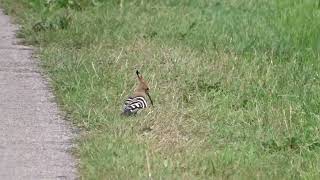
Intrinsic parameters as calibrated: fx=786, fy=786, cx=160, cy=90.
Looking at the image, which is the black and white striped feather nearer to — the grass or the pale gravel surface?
the grass

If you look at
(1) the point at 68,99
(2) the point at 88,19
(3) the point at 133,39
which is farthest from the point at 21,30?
(1) the point at 68,99

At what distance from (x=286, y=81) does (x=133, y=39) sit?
2.14m

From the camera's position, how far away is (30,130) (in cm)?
569

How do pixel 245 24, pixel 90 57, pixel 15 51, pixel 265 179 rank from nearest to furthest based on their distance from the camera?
pixel 265 179, pixel 90 57, pixel 15 51, pixel 245 24

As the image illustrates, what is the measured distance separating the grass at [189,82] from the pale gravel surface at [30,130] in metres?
0.13

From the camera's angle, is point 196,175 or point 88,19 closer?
point 196,175

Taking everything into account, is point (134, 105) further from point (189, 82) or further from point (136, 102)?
point (189, 82)

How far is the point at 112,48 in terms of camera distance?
8070mm

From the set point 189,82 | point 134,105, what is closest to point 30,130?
point 134,105

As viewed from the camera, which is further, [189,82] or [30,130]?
[189,82]

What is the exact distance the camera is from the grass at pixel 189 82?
199 inches

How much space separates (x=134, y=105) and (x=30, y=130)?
0.77 m

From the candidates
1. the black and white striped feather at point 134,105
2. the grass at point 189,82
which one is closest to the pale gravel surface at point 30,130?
the grass at point 189,82

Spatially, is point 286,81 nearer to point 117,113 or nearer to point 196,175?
point 117,113
